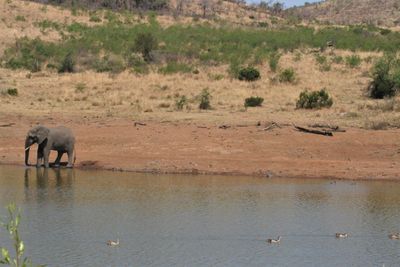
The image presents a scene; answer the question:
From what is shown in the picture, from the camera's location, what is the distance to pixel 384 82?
98.5 ft

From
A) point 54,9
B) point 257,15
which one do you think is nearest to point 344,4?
point 257,15

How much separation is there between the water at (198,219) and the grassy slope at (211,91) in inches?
275

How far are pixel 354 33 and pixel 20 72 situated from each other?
78.2 ft

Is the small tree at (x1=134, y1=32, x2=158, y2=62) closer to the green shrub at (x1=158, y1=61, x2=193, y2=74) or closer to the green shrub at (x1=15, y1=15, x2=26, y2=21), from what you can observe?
the green shrub at (x1=158, y1=61, x2=193, y2=74)

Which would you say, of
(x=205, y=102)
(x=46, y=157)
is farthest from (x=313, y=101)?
(x=46, y=157)

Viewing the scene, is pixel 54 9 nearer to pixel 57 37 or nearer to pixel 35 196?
pixel 57 37

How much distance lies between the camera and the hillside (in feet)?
259

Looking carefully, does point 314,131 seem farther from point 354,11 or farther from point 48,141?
point 354,11

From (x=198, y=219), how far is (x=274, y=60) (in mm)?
24526

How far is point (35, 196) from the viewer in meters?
16.4

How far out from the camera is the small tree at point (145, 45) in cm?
4053

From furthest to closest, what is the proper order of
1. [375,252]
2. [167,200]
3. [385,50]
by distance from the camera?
[385,50]
[167,200]
[375,252]

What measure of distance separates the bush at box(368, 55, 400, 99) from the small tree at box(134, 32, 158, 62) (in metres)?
13.2

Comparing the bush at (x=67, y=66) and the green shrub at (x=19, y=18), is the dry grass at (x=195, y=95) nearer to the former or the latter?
the bush at (x=67, y=66)
